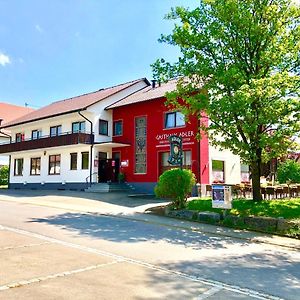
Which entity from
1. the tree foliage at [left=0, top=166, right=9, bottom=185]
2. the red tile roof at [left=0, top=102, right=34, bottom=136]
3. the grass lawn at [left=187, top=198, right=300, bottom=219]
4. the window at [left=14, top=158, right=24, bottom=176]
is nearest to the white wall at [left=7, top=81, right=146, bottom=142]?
the window at [left=14, top=158, right=24, bottom=176]

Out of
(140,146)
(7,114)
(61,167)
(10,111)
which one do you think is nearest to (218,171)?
(140,146)

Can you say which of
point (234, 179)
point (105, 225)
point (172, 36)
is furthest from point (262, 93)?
point (234, 179)

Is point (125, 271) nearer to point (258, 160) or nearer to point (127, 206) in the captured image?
point (258, 160)

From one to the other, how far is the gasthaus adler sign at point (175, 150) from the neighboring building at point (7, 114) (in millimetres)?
31824

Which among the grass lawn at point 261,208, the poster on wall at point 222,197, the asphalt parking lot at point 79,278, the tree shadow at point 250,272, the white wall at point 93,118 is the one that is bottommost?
the tree shadow at point 250,272

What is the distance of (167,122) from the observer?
26547mm

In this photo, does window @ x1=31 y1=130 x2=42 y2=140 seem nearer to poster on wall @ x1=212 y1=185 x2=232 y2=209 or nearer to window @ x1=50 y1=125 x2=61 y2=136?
window @ x1=50 y1=125 x2=61 y2=136

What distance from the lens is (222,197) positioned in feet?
45.5

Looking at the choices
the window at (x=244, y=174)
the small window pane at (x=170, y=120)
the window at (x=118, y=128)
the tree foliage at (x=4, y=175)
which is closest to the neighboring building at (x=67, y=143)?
the window at (x=118, y=128)

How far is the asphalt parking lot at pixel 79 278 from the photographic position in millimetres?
5289

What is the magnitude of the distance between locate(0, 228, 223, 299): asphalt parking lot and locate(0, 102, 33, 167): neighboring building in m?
39.2

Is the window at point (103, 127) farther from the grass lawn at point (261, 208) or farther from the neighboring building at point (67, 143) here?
the grass lawn at point (261, 208)

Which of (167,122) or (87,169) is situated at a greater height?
(167,122)

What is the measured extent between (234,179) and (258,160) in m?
12.9
